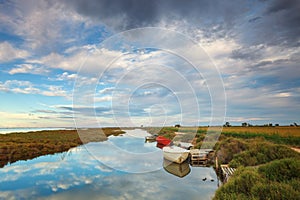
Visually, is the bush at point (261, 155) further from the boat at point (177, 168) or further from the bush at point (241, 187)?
the bush at point (241, 187)

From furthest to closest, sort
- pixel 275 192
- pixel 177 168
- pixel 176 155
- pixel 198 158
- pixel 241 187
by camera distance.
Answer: pixel 198 158, pixel 176 155, pixel 177 168, pixel 241 187, pixel 275 192

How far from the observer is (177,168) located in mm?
17438

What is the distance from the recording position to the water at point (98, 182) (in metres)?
11.0

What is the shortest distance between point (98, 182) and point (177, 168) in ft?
22.6

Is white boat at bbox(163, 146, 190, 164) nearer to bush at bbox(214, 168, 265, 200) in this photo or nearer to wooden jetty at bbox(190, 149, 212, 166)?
wooden jetty at bbox(190, 149, 212, 166)

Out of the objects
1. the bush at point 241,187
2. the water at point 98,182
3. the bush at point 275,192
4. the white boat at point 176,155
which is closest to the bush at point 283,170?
the bush at point 241,187

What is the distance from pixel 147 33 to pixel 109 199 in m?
12.1

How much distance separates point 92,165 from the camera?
1875cm

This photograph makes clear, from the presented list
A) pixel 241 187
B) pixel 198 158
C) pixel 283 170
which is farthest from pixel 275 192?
pixel 198 158

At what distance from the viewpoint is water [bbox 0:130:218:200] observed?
35.9 feet

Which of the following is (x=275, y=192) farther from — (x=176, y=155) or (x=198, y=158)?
(x=198, y=158)

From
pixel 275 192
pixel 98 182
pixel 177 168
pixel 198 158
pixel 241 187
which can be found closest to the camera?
pixel 275 192

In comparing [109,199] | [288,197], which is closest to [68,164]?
[109,199]

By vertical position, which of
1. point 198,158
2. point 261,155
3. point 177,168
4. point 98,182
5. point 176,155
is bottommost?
point 98,182
